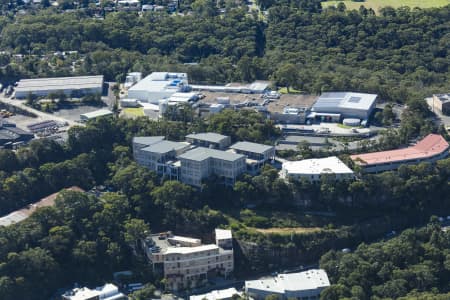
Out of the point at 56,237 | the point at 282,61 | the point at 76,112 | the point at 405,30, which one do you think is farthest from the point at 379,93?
the point at 56,237

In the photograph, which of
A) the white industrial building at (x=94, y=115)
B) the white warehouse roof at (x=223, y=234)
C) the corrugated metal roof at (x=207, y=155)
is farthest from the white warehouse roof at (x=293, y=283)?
the white industrial building at (x=94, y=115)

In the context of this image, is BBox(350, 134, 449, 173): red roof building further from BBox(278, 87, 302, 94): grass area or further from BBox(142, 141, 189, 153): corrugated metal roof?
BBox(278, 87, 302, 94): grass area

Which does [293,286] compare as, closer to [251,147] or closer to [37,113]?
[251,147]

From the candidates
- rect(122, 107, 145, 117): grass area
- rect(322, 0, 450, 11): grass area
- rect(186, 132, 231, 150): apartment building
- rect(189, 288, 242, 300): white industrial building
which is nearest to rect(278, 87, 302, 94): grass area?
rect(122, 107, 145, 117): grass area

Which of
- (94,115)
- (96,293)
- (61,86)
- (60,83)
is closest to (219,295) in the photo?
(96,293)

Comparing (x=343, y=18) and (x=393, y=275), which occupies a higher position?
(x=343, y=18)

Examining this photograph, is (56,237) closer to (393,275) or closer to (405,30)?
(393,275)
